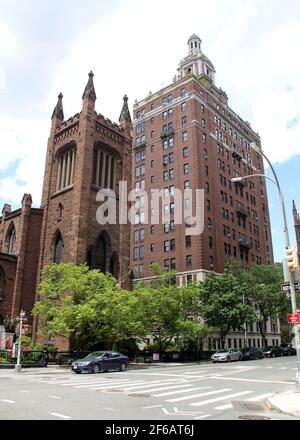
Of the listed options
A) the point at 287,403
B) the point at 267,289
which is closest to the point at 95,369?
the point at 287,403

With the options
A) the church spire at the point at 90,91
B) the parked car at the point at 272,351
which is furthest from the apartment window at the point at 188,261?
the church spire at the point at 90,91

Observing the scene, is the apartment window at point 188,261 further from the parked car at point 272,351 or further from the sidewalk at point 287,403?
the sidewalk at point 287,403

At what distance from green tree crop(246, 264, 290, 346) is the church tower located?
20264mm

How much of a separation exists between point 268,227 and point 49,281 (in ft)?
203

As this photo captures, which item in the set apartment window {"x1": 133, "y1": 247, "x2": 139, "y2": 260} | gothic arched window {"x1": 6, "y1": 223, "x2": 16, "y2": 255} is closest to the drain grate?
gothic arched window {"x1": 6, "y1": 223, "x2": 16, "y2": 255}

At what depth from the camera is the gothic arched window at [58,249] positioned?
130 feet

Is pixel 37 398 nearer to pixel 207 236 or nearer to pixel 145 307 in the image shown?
pixel 145 307

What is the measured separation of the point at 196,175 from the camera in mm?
62750

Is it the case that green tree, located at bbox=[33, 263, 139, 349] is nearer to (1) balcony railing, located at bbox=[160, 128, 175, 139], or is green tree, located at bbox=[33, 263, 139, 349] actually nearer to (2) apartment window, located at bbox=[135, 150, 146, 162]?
(1) balcony railing, located at bbox=[160, 128, 175, 139]

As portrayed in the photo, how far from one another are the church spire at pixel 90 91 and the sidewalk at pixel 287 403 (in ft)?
119

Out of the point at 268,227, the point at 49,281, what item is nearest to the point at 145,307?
the point at 49,281

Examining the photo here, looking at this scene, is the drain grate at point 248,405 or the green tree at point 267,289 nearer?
the drain grate at point 248,405

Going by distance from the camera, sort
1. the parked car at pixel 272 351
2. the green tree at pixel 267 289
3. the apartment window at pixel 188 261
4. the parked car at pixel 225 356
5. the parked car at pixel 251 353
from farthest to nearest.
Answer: the apartment window at pixel 188 261 → the green tree at pixel 267 289 → the parked car at pixel 272 351 → the parked car at pixel 251 353 → the parked car at pixel 225 356

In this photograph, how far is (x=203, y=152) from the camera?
6606cm
